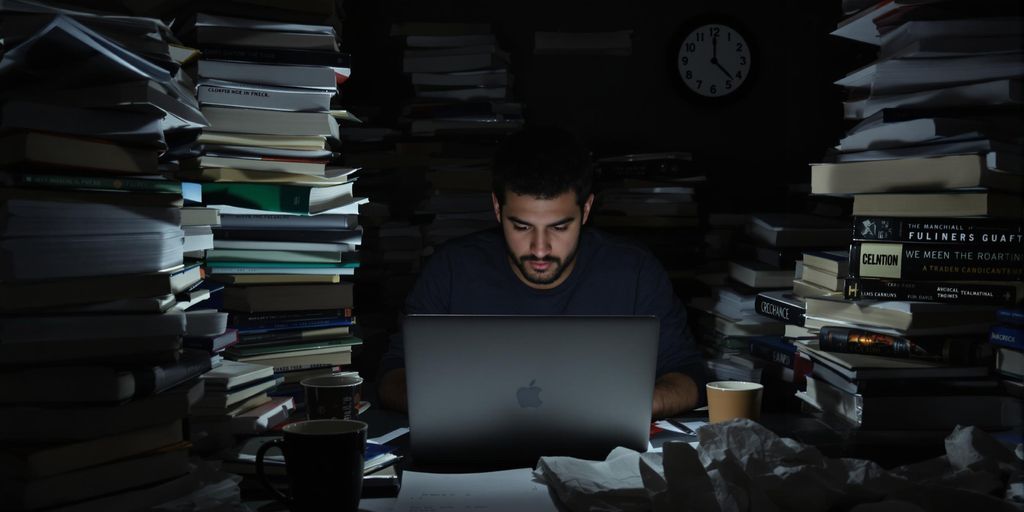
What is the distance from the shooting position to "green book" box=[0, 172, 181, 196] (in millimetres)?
1085

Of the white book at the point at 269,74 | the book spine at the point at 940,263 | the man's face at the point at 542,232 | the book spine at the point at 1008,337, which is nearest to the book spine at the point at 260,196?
the white book at the point at 269,74

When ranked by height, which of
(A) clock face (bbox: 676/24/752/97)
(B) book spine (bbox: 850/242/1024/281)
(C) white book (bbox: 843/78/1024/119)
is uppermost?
(A) clock face (bbox: 676/24/752/97)

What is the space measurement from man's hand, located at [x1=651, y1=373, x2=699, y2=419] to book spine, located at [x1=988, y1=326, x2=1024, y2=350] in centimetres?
54

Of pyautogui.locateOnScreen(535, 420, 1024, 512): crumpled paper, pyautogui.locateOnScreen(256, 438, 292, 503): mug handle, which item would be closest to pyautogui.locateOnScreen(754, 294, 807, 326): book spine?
pyautogui.locateOnScreen(535, 420, 1024, 512): crumpled paper

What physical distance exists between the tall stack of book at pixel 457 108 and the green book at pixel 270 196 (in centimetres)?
94

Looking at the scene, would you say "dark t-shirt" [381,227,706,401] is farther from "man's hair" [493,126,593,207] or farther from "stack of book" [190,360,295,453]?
"stack of book" [190,360,295,453]

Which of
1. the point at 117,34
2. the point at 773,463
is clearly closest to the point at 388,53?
the point at 117,34

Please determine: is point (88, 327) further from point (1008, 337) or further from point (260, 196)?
point (1008, 337)

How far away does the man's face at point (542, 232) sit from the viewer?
2021 mm

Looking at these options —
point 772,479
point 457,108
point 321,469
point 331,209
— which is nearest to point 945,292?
point 772,479

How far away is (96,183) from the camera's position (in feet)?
3.77

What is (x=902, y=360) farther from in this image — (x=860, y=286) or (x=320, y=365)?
(x=320, y=365)

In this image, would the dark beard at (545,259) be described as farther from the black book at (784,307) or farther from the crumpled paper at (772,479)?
the crumpled paper at (772,479)

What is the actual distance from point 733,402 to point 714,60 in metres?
2.11
